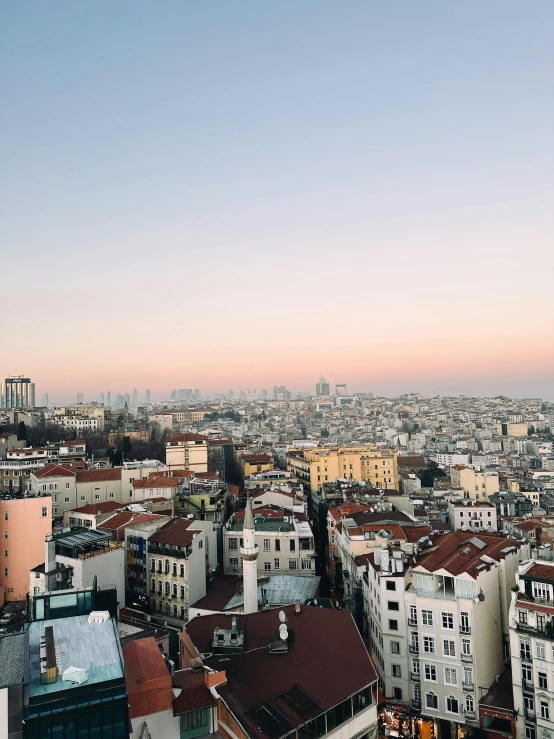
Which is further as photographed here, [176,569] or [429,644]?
[176,569]

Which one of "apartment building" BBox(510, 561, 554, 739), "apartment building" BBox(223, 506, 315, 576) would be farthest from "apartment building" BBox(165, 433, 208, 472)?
"apartment building" BBox(510, 561, 554, 739)

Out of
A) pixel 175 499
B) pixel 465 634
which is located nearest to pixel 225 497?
pixel 175 499

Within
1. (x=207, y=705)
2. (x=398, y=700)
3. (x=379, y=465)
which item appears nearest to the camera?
(x=207, y=705)

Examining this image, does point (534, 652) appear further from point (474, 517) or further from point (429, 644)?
point (474, 517)

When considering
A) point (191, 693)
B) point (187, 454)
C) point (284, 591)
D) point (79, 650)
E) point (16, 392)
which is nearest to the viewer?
point (79, 650)

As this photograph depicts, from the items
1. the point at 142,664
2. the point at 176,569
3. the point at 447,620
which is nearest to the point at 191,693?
the point at 142,664

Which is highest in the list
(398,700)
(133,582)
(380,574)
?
(380,574)

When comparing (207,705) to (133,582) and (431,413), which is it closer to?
(133,582)
